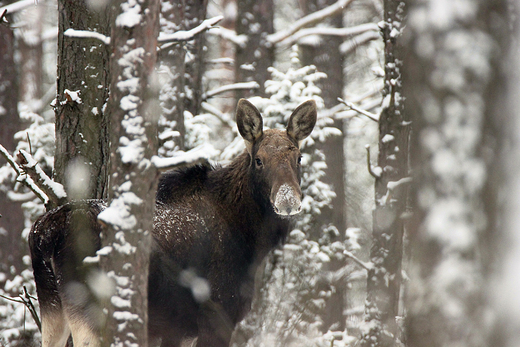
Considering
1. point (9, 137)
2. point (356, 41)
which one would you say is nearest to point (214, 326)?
point (9, 137)

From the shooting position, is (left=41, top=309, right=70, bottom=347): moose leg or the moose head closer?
(left=41, top=309, right=70, bottom=347): moose leg

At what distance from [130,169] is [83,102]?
2.24 meters

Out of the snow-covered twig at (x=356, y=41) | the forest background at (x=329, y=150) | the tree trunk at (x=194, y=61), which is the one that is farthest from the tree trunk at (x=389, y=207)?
the snow-covered twig at (x=356, y=41)

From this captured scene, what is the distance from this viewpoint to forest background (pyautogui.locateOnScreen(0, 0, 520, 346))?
2.25 metres

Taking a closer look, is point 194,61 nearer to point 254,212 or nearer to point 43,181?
point 254,212

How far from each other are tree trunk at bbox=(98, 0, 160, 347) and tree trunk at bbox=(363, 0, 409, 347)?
11.0ft

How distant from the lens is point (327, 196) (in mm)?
8828

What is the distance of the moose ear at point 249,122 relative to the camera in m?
5.75

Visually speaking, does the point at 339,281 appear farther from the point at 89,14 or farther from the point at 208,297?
the point at 89,14

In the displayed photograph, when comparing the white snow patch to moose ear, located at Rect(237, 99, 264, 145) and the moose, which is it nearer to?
the moose

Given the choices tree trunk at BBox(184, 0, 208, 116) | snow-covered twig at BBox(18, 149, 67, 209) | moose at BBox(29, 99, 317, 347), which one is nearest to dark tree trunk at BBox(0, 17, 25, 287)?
tree trunk at BBox(184, 0, 208, 116)

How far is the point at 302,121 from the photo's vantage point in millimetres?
6004

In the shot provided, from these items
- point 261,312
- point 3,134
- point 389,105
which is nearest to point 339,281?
point 261,312

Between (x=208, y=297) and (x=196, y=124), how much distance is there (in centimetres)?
420
